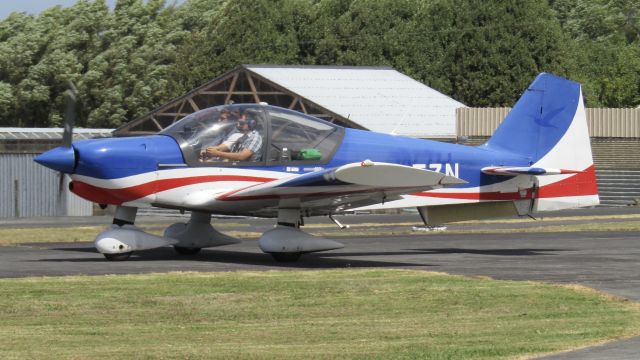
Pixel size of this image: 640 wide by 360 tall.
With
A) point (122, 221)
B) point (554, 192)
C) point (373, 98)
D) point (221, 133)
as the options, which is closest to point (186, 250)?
point (122, 221)

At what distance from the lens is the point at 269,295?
16031 millimetres

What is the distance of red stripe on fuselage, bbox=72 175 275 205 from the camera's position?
20.5m

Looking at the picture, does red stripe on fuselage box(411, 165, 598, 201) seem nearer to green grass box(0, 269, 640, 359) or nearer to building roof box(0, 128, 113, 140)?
green grass box(0, 269, 640, 359)

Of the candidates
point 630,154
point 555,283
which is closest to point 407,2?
point 630,154

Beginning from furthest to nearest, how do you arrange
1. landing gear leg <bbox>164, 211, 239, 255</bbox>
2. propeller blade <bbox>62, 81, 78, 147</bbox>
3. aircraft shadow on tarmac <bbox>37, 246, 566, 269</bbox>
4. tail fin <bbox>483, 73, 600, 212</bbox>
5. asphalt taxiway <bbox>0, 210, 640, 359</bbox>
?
tail fin <bbox>483, 73, 600, 212</bbox>, landing gear leg <bbox>164, 211, 239, 255</bbox>, aircraft shadow on tarmac <bbox>37, 246, 566, 269</bbox>, propeller blade <bbox>62, 81, 78, 147</bbox>, asphalt taxiway <bbox>0, 210, 640, 359</bbox>

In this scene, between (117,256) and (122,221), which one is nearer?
(117,256)

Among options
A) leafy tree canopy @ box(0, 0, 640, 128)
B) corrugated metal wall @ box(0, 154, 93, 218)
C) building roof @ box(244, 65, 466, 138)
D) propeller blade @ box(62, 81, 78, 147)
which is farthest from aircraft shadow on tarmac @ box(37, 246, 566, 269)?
leafy tree canopy @ box(0, 0, 640, 128)

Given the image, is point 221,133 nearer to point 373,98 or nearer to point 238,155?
point 238,155

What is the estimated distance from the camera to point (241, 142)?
68.6 feet

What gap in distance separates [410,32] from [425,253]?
62.7m

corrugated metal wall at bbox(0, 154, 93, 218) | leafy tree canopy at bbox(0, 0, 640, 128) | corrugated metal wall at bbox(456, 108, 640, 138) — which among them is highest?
leafy tree canopy at bbox(0, 0, 640, 128)

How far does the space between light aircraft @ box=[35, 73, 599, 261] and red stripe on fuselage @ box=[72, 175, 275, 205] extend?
16 millimetres

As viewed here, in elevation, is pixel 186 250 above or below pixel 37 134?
below

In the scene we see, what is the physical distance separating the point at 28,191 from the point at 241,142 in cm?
2725
